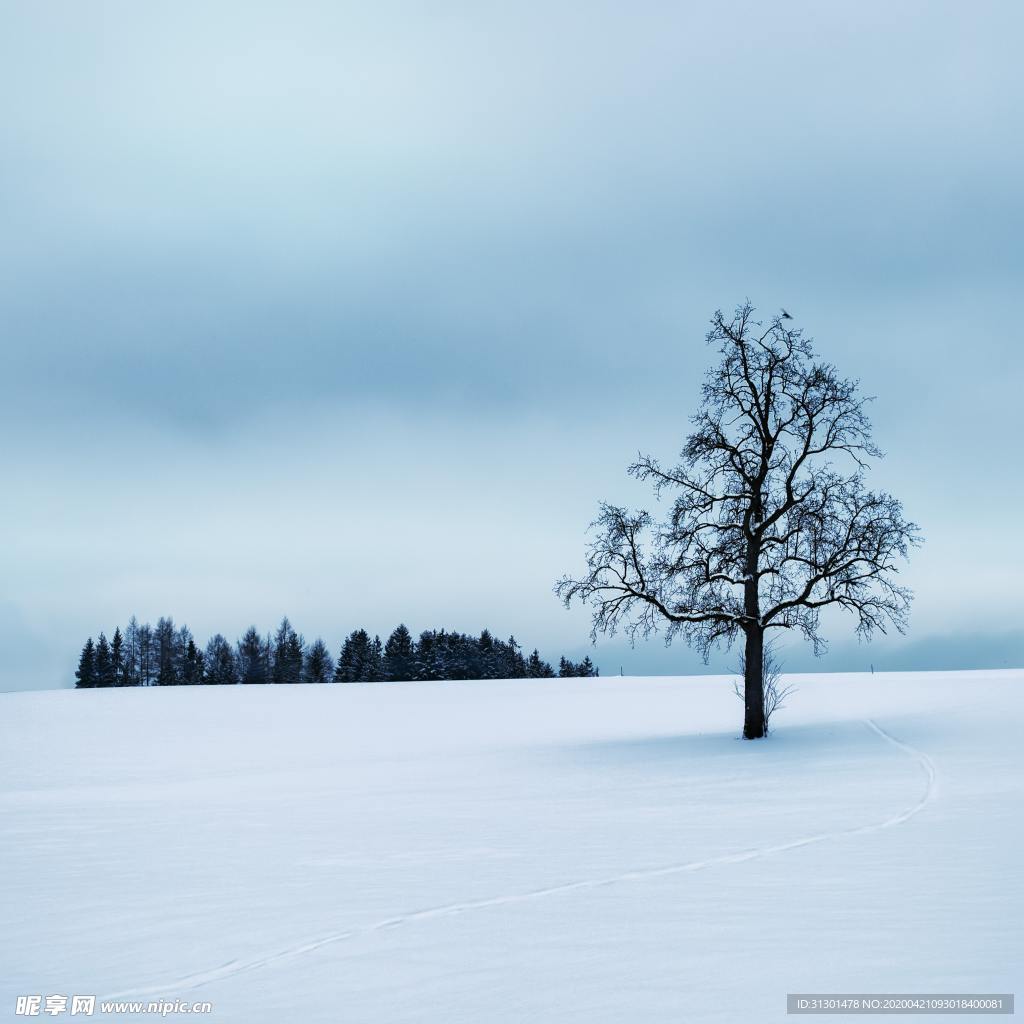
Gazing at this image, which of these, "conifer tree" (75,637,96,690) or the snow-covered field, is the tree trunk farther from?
"conifer tree" (75,637,96,690)

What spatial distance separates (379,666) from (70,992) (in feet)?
371

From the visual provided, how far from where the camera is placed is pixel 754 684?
29.6 m

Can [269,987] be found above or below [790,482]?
below

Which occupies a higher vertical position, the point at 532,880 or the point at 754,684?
the point at 754,684

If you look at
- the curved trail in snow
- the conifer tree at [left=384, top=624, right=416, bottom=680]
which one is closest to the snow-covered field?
the curved trail in snow

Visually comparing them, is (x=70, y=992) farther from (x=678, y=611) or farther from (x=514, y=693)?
(x=514, y=693)

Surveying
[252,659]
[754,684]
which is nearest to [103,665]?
[252,659]

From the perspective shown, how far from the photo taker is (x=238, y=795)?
22.0m

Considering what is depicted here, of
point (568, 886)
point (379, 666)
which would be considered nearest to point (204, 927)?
point (568, 886)

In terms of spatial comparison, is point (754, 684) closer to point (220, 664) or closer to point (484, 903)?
point (484, 903)

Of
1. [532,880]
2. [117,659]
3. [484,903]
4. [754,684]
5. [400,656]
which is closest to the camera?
[484,903]

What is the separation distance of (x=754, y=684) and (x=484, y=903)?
21303mm

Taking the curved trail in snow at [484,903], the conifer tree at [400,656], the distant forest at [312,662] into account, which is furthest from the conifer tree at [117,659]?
the curved trail in snow at [484,903]

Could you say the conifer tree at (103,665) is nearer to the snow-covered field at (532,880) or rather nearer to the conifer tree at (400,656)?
the conifer tree at (400,656)
